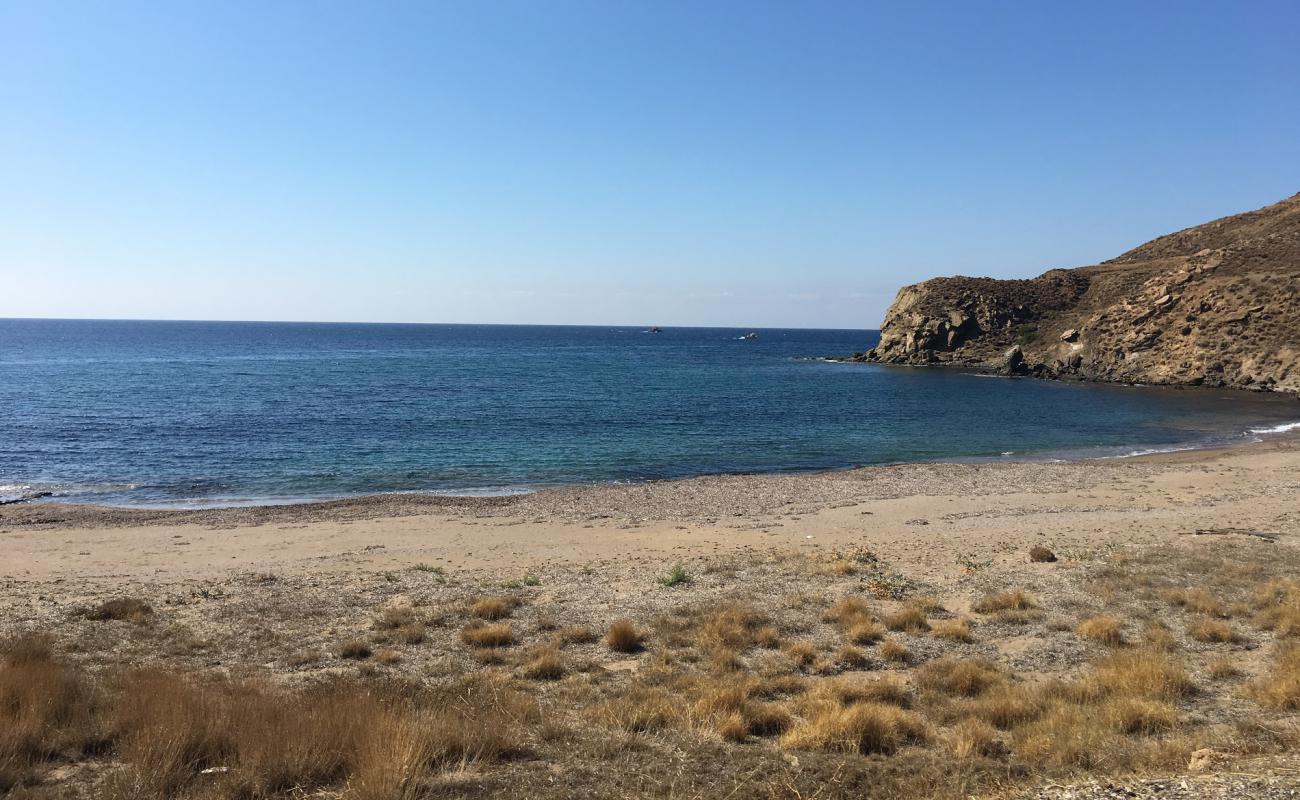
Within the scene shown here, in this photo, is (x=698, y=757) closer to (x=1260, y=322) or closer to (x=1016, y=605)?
(x=1016, y=605)

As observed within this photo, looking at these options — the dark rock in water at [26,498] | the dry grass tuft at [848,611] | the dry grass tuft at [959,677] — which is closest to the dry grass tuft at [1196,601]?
the dry grass tuft at [959,677]

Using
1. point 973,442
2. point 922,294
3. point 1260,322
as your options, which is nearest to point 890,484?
point 973,442

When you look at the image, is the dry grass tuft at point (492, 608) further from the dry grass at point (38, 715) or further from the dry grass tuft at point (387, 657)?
the dry grass at point (38, 715)

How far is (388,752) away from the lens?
6.54 meters

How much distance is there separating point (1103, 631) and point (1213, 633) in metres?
1.53

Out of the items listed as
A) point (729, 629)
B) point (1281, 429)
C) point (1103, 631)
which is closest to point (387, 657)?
point (729, 629)

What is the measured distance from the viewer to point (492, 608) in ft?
44.9

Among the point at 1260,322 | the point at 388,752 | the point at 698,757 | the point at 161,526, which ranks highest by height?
the point at 1260,322

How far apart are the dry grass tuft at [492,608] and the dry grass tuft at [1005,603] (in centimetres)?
843

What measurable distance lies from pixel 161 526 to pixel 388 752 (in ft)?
71.5

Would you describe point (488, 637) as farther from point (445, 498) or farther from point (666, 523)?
point (445, 498)

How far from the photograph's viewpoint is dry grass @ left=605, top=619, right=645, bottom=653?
38.3ft

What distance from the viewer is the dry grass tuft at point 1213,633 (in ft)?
37.2

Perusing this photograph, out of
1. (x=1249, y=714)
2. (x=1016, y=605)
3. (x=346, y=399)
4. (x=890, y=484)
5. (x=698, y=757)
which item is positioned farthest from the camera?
(x=346, y=399)
